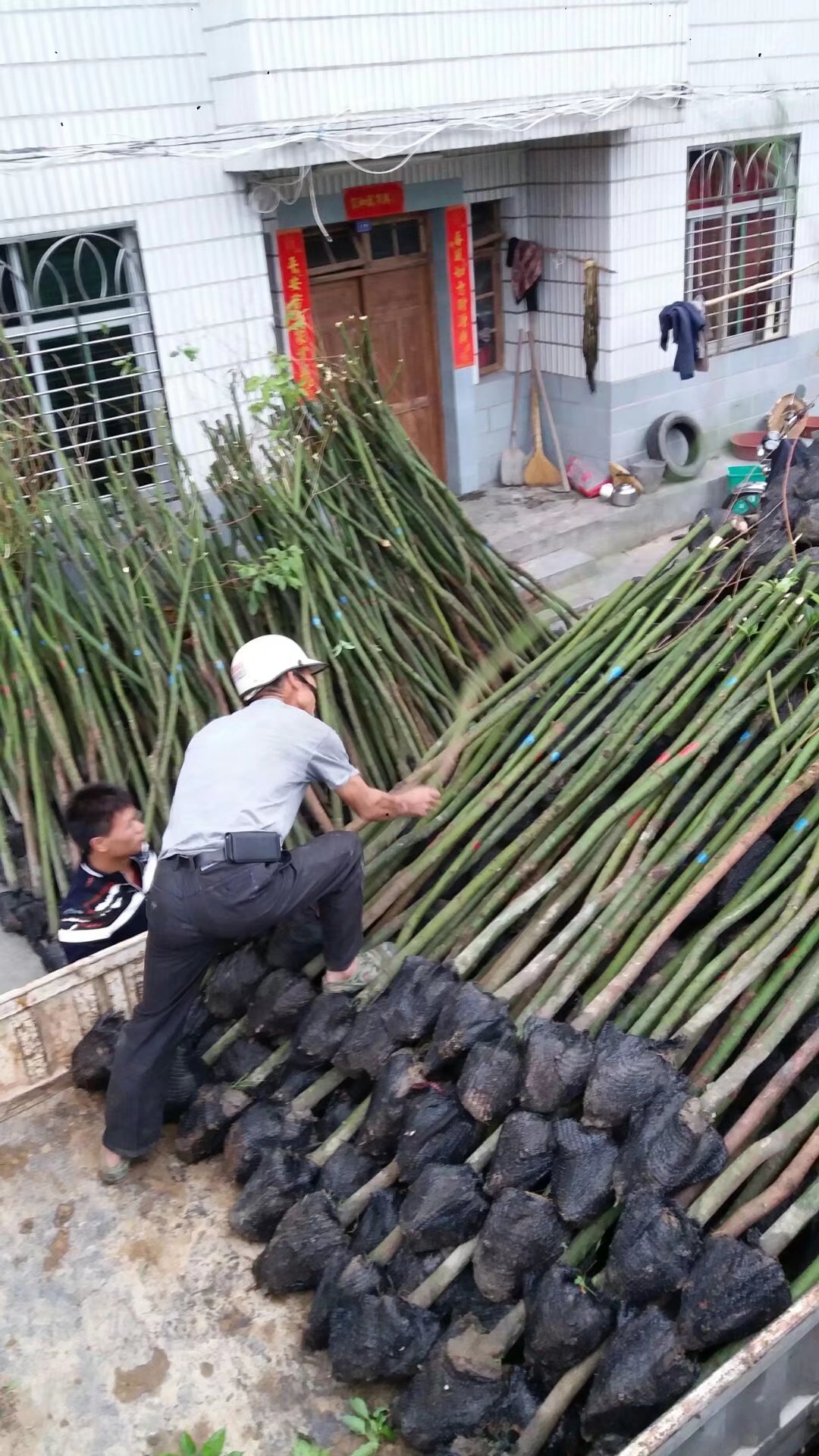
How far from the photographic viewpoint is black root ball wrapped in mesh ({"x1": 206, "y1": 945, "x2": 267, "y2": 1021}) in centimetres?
323

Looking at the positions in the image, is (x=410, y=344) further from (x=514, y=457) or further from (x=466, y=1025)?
(x=466, y=1025)

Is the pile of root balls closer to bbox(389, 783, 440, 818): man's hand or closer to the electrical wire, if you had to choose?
bbox(389, 783, 440, 818): man's hand

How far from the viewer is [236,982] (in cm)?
322

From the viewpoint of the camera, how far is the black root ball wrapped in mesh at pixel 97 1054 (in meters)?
3.20

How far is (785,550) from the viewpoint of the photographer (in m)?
4.13

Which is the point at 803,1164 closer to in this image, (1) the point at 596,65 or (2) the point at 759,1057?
(2) the point at 759,1057

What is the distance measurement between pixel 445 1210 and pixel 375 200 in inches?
256

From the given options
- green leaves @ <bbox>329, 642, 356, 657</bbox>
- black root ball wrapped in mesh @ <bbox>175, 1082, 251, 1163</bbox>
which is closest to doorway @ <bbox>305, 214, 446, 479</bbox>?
green leaves @ <bbox>329, 642, 356, 657</bbox>

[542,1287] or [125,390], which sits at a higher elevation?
[125,390]

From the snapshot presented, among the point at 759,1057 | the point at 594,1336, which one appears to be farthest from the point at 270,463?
the point at 594,1336

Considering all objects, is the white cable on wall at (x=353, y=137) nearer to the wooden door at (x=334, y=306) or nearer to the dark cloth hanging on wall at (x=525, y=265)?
the wooden door at (x=334, y=306)

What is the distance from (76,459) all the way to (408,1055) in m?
3.78

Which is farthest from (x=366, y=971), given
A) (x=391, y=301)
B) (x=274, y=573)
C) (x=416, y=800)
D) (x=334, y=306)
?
(x=391, y=301)

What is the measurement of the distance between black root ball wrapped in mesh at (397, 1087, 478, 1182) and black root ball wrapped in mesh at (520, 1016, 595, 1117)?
0.17 metres
